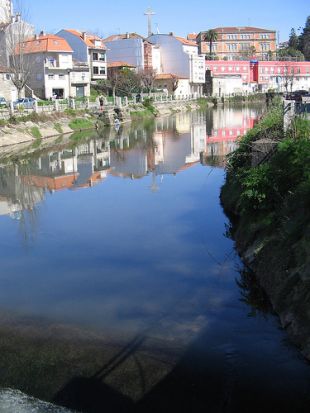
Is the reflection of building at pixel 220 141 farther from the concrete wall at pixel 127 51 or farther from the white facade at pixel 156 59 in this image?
Result: the white facade at pixel 156 59

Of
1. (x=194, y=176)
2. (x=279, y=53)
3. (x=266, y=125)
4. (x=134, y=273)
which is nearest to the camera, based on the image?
(x=134, y=273)

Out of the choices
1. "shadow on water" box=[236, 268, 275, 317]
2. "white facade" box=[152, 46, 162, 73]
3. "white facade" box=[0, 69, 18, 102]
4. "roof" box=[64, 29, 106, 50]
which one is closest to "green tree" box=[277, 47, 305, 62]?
"white facade" box=[152, 46, 162, 73]

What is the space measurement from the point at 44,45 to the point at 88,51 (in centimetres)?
974

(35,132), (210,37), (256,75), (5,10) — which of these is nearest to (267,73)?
(256,75)

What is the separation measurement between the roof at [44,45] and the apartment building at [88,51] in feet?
17.7

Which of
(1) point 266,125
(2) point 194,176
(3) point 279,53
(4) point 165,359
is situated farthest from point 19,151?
(3) point 279,53

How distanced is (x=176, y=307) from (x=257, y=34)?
137115 millimetres

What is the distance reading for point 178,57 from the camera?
3669 inches

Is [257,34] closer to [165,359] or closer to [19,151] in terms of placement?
[19,151]

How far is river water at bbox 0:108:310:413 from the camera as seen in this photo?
7.62 metres

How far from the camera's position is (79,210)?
19.5 metres

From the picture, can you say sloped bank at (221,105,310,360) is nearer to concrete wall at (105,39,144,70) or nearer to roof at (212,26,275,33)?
concrete wall at (105,39,144,70)

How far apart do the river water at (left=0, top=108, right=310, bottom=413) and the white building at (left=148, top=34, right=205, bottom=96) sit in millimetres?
73810

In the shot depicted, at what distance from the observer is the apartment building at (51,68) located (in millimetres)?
61906
